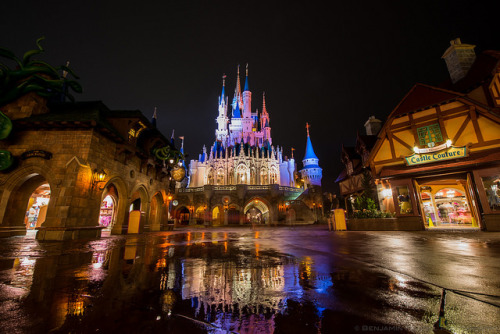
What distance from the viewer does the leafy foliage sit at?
9500 mm

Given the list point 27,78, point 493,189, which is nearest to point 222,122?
point 27,78

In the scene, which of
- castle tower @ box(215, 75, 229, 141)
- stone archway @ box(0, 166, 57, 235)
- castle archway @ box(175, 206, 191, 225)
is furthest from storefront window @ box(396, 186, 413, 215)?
castle tower @ box(215, 75, 229, 141)

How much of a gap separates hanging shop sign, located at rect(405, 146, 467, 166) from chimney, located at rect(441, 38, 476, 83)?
764cm

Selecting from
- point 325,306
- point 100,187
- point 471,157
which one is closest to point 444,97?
point 471,157

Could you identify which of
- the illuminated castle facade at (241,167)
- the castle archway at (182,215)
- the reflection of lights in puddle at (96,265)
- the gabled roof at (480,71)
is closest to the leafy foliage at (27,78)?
the reflection of lights in puddle at (96,265)

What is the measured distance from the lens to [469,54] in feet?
49.3

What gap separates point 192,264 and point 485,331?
3.62 meters

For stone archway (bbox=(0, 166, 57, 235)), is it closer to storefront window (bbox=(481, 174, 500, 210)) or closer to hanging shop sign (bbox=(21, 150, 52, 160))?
hanging shop sign (bbox=(21, 150, 52, 160))

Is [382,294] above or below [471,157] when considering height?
below

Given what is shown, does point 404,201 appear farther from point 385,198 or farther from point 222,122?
point 222,122

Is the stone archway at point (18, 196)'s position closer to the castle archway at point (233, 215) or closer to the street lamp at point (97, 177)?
the street lamp at point (97, 177)

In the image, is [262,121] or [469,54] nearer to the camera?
[469,54]

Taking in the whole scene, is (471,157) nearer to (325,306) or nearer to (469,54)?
(469,54)

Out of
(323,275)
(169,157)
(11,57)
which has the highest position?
(11,57)
